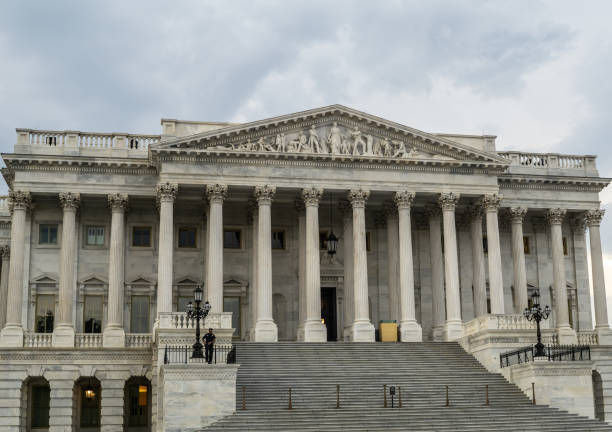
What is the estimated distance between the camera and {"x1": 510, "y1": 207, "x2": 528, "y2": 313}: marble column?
182ft

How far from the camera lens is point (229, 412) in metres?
37.8

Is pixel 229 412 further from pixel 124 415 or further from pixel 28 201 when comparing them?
pixel 28 201

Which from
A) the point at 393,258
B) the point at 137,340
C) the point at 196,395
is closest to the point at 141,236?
the point at 137,340

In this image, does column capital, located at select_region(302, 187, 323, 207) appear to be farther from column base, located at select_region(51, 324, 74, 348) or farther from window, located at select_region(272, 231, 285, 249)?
column base, located at select_region(51, 324, 74, 348)

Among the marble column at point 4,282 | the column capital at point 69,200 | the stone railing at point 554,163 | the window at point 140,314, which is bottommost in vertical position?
the window at point 140,314

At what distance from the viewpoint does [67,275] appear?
51156 millimetres

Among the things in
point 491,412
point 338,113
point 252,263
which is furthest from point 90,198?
point 491,412

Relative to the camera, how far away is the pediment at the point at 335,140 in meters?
50.8

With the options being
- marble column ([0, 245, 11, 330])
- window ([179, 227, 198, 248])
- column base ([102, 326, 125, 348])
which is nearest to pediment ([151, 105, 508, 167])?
window ([179, 227, 198, 248])

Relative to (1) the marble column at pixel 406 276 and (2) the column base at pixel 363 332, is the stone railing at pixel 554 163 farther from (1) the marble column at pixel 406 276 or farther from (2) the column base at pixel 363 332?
(2) the column base at pixel 363 332

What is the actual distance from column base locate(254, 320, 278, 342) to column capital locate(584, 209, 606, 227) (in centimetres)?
2337

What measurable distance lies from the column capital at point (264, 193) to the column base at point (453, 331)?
1285 centimetres

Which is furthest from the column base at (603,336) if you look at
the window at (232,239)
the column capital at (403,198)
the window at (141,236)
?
the window at (141,236)

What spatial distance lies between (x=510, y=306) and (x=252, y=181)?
20042 millimetres
